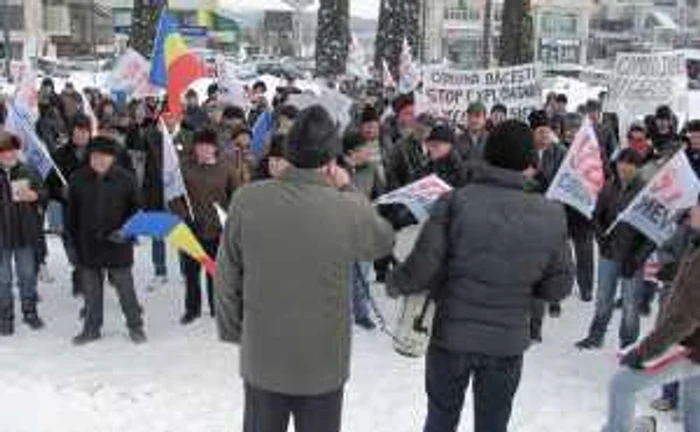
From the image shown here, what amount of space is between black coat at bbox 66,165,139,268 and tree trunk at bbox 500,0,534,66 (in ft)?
37.0

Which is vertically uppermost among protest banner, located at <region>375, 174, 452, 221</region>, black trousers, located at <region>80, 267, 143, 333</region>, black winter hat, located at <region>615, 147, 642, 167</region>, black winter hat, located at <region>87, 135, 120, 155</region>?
black winter hat, located at <region>87, 135, 120, 155</region>

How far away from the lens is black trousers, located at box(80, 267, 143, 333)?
904 centimetres

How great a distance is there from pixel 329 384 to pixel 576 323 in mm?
5606

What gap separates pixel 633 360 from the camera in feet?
18.7

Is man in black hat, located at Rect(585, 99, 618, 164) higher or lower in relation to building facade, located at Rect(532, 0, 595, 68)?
lower

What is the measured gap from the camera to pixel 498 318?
5.11 m

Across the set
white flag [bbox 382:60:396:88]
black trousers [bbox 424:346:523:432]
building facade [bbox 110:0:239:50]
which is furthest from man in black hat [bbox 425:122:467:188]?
building facade [bbox 110:0:239:50]

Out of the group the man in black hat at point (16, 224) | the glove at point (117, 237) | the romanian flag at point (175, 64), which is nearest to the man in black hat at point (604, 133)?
the romanian flag at point (175, 64)

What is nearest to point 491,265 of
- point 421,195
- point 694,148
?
point 421,195

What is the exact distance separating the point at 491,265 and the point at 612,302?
408 centimetres

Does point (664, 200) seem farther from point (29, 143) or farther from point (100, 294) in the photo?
point (29, 143)

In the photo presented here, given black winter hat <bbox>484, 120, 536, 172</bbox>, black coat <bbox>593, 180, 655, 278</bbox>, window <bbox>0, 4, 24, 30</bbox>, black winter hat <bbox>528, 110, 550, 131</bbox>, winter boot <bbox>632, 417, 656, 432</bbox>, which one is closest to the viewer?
black winter hat <bbox>484, 120, 536, 172</bbox>

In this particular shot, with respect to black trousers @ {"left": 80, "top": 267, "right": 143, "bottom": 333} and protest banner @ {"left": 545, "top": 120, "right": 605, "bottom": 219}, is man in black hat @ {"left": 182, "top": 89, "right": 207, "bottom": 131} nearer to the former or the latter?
black trousers @ {"left": 80, "top": 267, "right": 143, "bottom": 333}

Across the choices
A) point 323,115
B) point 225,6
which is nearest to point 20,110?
point 323,115
